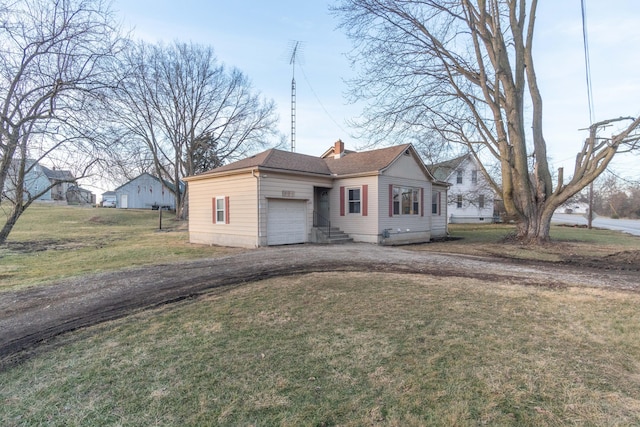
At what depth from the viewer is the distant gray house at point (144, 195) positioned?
4506cm

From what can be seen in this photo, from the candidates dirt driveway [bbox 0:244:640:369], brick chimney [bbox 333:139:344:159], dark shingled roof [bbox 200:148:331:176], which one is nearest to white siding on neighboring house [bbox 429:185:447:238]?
brick chimney [bbox 333:139:344:159]

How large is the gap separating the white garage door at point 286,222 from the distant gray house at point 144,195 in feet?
116

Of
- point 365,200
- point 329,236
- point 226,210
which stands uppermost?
point 365,200

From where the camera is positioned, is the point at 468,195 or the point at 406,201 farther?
the point at 468,195

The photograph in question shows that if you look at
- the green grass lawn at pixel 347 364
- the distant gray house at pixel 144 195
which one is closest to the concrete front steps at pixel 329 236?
the green grass lawn at pixel 347 364

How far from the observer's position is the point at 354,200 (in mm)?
15547

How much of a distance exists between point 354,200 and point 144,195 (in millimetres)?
39924

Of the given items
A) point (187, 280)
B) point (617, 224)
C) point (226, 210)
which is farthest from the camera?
point (617, 224)

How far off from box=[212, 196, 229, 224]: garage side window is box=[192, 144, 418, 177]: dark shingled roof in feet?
4.09

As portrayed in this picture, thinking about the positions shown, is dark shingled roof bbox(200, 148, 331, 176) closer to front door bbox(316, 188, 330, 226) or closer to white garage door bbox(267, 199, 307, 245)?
front door bbox(316, 188, 330, 226)

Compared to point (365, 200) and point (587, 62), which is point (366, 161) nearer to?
point (365, 200)

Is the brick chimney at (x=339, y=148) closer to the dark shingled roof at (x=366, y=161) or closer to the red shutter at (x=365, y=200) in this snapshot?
the dark shingled roof at (x=366, y=161)

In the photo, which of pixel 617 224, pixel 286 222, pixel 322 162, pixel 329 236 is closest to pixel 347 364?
pixel 286 222

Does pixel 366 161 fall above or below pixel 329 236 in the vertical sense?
above
